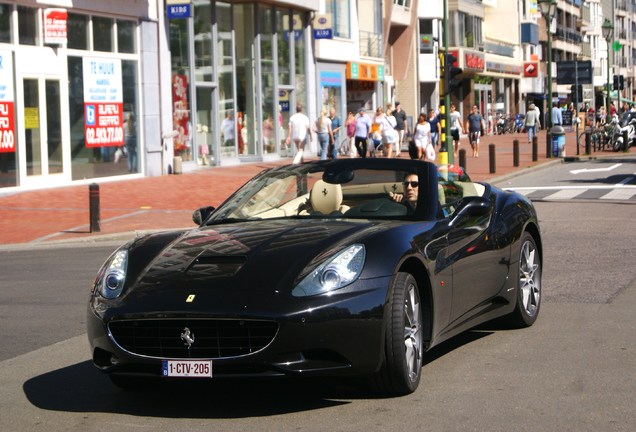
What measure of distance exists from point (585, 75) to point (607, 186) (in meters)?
16.8

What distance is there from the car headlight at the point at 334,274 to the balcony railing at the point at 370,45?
4658cm

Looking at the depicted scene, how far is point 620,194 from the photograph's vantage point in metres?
24.0

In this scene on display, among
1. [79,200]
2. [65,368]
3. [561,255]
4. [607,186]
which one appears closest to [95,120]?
[79,200]

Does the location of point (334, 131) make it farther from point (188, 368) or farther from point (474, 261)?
point (188, 368)

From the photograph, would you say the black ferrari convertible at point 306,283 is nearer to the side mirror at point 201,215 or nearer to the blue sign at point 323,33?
the side mirror at point 201,215

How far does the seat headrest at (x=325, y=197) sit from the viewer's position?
7586 millimetres

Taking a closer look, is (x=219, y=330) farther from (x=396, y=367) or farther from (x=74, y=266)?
(x=74, y=266)

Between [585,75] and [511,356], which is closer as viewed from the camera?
[511,356]

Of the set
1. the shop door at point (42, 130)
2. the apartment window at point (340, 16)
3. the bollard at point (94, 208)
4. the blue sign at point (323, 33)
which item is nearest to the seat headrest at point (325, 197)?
the bollard at point (94, 208)

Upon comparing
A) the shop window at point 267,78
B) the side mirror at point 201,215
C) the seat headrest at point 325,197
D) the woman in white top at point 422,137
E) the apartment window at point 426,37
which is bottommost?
the side mirror at point 201,215

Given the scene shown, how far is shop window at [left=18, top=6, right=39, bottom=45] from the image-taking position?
2684 cm

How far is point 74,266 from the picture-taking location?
14.3m

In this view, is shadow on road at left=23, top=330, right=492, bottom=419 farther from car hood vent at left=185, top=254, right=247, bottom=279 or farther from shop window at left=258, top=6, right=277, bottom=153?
shop window at left=258, top=6, right=277, bottom=153

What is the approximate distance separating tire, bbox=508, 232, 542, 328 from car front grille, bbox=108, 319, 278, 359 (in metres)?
3.03
